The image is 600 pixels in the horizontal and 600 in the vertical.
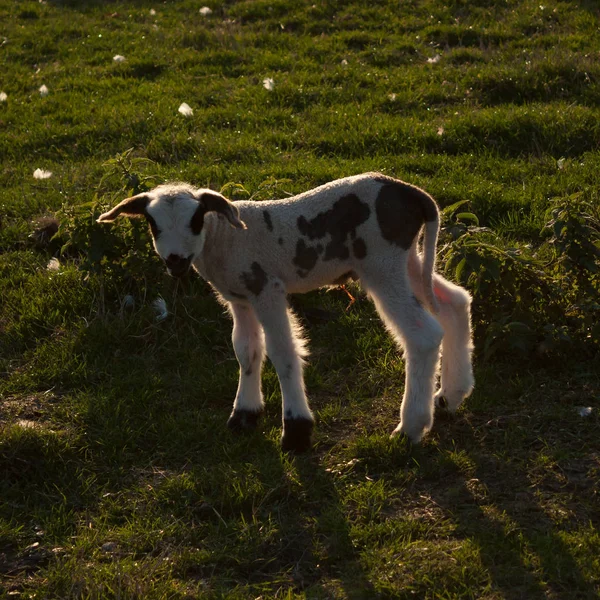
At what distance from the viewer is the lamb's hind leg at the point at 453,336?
5445mm

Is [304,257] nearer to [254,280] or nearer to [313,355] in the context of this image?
[254,280]

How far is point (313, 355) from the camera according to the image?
6.29m

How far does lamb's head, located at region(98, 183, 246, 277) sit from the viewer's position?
479 cm

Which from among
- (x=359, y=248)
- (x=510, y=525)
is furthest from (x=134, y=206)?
(x=510, y=525)

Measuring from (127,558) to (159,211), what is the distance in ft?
5.57

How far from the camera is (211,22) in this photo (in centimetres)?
1234

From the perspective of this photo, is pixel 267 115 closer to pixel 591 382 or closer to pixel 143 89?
pixel 143 89

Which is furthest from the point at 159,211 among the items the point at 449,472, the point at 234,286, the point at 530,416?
the point at 530,416

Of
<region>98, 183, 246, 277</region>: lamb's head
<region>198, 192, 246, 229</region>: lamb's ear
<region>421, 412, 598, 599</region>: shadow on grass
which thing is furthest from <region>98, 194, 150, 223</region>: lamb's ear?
<region>421, 412, 598, 599</region>: shadow on grass

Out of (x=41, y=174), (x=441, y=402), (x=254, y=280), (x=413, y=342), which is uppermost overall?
(x=254, y=280)

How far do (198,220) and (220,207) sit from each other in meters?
0.14

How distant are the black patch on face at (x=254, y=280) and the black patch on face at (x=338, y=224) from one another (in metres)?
0.25

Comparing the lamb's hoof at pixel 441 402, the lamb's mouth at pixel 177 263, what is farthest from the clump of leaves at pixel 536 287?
the lamb's mouth at pixel 177 263

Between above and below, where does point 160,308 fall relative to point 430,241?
below
